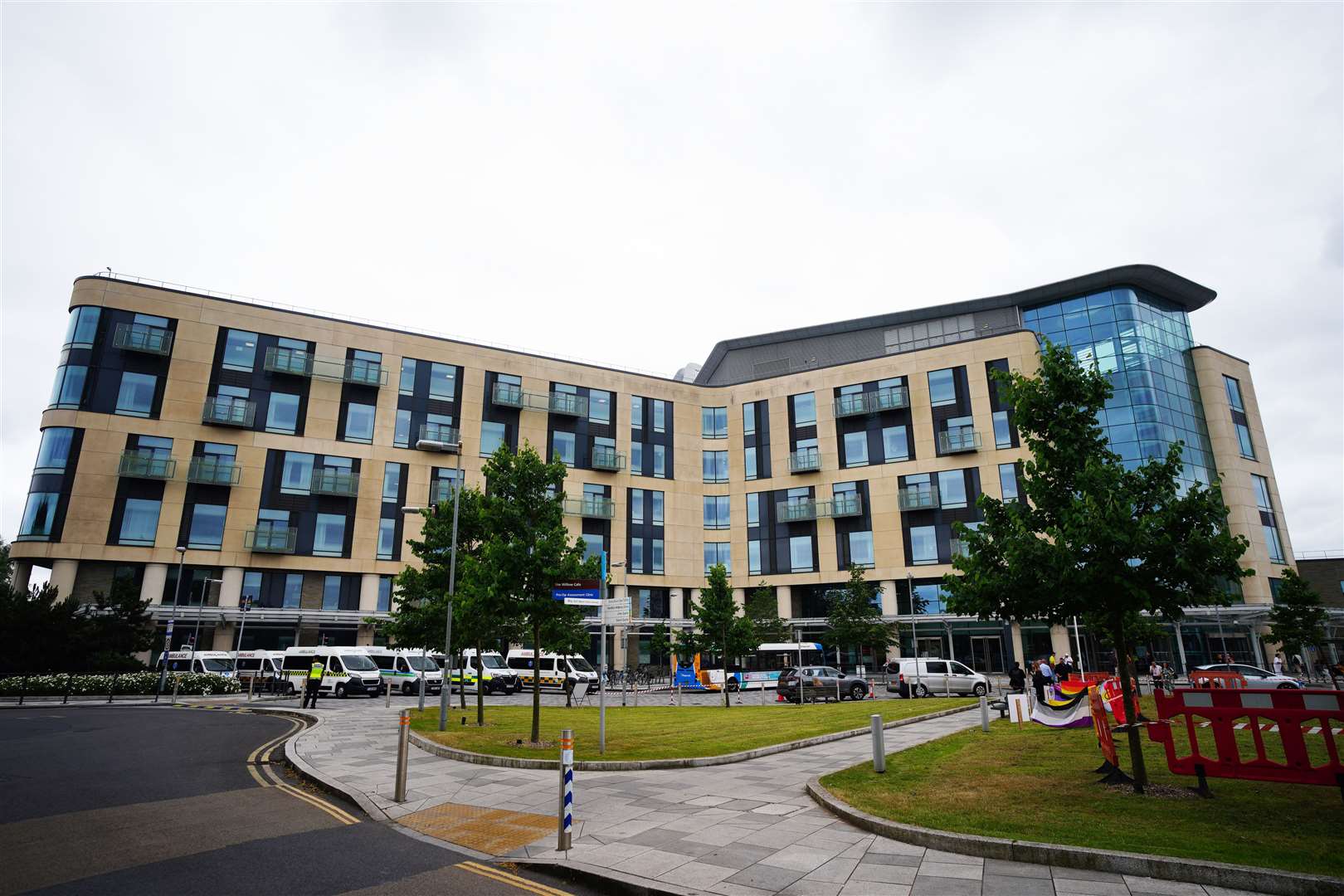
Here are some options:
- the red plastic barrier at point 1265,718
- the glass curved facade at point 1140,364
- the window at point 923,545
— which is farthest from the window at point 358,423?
the glass curved facade at point 1140,364

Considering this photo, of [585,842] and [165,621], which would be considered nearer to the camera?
[585,842]

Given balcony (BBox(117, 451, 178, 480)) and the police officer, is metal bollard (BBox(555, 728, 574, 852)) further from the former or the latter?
balcony (BBox(117, 451, 178, 480))

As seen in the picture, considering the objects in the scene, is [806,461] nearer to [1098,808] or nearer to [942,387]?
[942,387]

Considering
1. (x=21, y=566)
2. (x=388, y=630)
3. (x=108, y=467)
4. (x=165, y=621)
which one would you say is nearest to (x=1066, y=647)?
(x=388, y=630)

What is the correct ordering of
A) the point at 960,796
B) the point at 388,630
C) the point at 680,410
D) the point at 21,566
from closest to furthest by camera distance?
1. the point at 960,796
2. the point at 388,630
3. the point at 21,566
4. the point at 680,410

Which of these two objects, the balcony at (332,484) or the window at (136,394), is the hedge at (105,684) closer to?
the balcony at (332,484)

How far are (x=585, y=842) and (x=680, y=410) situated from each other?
52680mm

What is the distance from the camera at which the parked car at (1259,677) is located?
97.9 feet

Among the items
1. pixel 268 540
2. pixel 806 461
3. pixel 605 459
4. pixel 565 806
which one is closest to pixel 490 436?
pixel 605 459

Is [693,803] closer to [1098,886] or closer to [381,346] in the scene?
[1098,886]

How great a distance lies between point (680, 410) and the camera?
60531 mm

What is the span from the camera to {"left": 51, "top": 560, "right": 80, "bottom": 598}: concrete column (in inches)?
1558

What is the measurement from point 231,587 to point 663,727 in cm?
3371

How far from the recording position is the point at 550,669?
141 ft
